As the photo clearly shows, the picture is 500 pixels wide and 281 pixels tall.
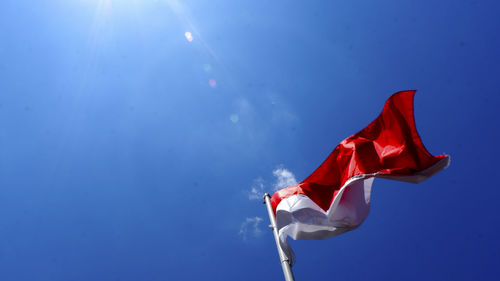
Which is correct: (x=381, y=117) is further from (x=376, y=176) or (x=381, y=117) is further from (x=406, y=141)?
(x=376, y=176)

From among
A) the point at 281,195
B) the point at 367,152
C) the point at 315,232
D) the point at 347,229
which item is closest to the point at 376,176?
the point at 367,152

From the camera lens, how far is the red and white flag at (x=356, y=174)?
5.98m

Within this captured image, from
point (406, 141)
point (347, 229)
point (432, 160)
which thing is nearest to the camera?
point (432, 160)

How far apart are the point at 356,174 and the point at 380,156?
0.70 meters

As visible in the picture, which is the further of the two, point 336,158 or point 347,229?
point 336,158

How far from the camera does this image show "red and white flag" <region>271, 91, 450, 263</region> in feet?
19.6

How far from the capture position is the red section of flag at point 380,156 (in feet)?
19.5

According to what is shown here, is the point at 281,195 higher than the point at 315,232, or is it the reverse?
the point at 281,195

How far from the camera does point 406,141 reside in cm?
609

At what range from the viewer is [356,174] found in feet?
21.7

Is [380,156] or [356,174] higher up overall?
[380,156]

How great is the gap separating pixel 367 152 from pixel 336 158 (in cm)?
99

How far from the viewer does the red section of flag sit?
19.5 feet

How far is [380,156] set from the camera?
6.55 m
